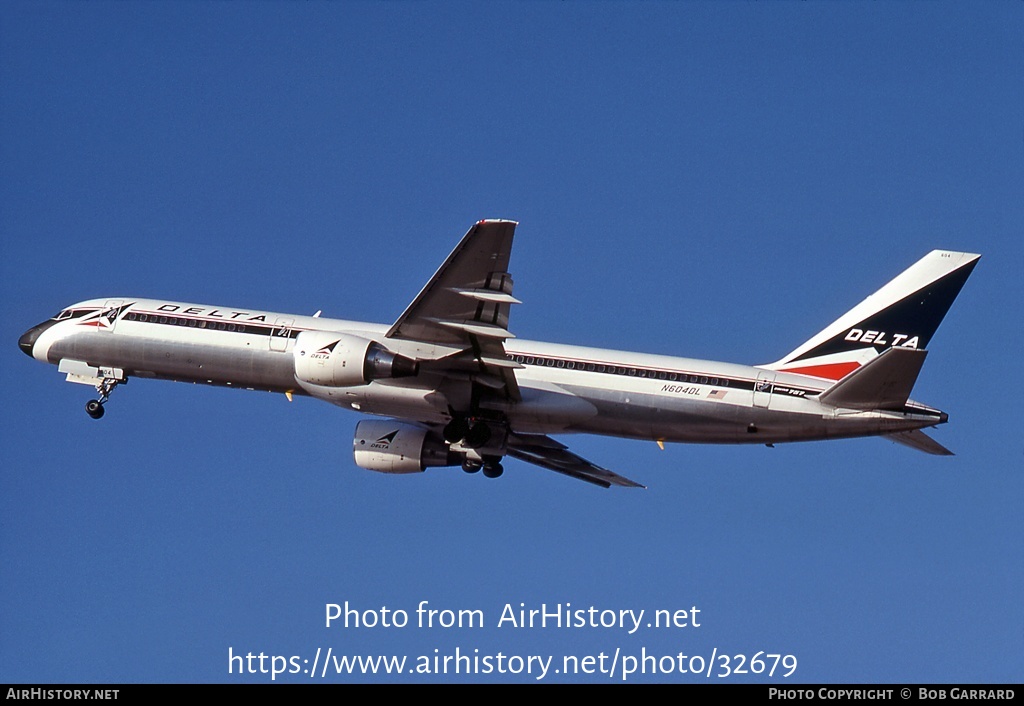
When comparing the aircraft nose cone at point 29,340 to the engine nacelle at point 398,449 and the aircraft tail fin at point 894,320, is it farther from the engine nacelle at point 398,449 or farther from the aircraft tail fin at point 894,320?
the aircraft tail fin at point 894,320

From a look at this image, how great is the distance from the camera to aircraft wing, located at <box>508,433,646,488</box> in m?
51.3

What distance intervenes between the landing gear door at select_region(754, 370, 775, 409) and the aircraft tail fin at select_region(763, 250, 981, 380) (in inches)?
75.4

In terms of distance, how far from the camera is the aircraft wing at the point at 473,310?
4000 cm

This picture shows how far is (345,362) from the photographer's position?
43.3 m

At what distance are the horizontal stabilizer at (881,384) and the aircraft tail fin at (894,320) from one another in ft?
10.9

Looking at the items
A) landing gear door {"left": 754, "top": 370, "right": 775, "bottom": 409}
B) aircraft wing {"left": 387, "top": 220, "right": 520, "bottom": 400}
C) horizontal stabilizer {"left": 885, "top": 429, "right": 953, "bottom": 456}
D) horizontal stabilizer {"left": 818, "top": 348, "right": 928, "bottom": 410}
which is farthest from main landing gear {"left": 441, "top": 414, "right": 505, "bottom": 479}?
horizontal stabilizer {"left": 885, "top": 429, "right": 953, "bottom": 456}

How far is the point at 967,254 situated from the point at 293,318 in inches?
920

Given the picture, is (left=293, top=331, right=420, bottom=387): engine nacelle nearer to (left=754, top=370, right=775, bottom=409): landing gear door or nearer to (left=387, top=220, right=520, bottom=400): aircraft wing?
(left=387, top=220, right=520, bottom=400): aircraft wing

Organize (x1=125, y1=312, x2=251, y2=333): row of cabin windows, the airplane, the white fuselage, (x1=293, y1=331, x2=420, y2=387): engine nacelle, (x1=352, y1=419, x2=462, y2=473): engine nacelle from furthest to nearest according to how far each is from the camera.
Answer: (x1=352, y1=419, x2=462, y2=473): engine nacelle → (x1=125, y1=312, x2=251, y2=333): row of cabin windows → the white fuselage → (x1=293, y1=331, x2=420, y2=387): engine nacelle → the airplane

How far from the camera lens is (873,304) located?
152ft

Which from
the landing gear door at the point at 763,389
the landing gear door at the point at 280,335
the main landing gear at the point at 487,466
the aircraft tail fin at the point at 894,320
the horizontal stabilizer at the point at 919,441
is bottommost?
the main landing gear at the point at 487,466

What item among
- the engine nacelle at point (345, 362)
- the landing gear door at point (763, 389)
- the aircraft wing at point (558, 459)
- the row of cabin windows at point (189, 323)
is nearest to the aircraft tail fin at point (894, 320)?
the landing gear door at point (763, 389)

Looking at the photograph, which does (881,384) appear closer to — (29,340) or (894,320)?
(894,320)
